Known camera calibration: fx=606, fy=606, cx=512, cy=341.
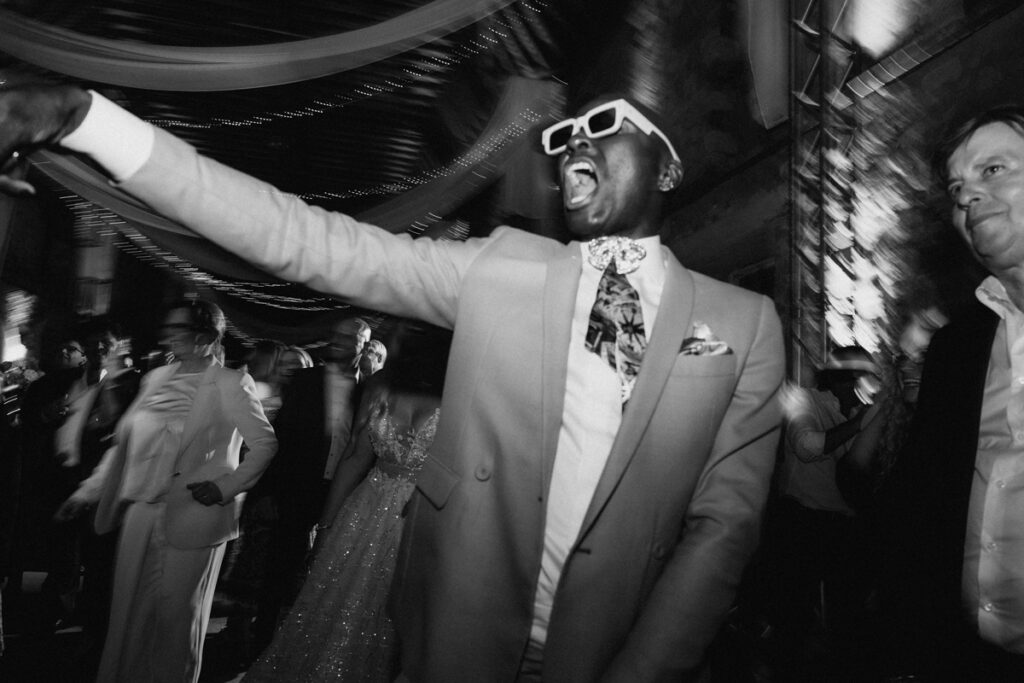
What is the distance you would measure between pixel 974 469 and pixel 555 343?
1.39m

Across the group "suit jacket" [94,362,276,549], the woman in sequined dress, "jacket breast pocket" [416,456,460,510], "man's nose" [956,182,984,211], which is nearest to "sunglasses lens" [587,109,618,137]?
"jacket breast pocket" [416,456,460,510]

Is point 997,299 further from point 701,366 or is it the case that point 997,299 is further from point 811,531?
point 811,531

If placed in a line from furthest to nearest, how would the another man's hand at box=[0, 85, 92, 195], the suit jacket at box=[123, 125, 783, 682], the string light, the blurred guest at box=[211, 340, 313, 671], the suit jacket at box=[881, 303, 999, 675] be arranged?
the string light → the blurred guest at box=[211, 340, 313, 671] → the suit jacket at box=[881, 303, 999, 675] → the suit jacket at box=[123, 125, 783, 682] → the another man's hand at box=[0, 85, 92, 195]

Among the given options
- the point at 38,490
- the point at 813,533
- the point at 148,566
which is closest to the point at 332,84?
the point at 38,490

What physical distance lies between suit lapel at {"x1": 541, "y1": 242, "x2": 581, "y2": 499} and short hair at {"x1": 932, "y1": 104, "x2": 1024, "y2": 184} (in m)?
1.45

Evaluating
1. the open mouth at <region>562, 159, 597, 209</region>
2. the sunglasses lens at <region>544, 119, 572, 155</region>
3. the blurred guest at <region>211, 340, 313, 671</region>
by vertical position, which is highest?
the sunglasses lens at <region>544, 119, 572, 155</region>

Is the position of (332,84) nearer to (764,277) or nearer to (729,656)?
(764,277)

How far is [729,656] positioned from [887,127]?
520cm

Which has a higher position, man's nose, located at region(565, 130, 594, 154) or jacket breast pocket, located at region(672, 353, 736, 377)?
man's nose, located at region(565, 130, 594, 154)

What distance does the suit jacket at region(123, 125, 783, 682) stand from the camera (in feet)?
4.40

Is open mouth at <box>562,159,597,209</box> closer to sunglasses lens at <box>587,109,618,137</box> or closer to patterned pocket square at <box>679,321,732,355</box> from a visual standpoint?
sunglasses lens at <box>587,109,618,137</box>

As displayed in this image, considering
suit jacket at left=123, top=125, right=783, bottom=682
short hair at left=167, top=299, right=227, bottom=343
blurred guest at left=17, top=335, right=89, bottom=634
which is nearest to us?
suit jacket at left=123, top=125, right=783, bottom=682

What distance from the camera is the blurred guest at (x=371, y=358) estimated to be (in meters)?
5.67

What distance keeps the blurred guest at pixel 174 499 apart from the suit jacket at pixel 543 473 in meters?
2.36
